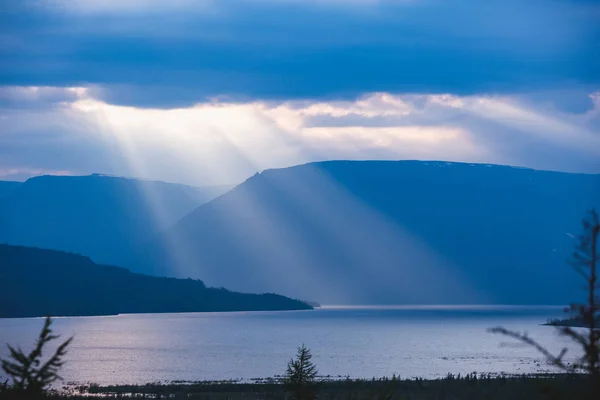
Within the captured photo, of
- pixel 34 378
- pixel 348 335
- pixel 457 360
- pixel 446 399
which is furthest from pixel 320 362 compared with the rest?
pixel 34 378

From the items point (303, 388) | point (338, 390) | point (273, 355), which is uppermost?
point (273, 355)

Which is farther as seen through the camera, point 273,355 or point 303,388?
point 273,355

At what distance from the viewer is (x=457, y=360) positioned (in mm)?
121438

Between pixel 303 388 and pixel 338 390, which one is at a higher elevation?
pixel 338 390

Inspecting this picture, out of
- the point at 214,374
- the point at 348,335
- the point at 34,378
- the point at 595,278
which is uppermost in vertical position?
the point at 348,335

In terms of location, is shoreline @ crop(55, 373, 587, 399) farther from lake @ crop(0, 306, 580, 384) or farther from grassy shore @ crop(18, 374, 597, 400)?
lake @ crop(0, 306, 580, 384)

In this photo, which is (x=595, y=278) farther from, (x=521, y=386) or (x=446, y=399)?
(x=521, y=386)

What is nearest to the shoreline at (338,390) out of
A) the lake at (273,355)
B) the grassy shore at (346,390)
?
the grassy shore at (346,390)

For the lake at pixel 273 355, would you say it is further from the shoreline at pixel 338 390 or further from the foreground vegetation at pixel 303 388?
the foreground vegetation at pixel 303 388

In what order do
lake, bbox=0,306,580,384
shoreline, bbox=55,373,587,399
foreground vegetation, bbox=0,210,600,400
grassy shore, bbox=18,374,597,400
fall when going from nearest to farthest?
foreground vegetation, bbox=0,210,600,400 → grassy shore, bbox=18,374,597,400 → shoreline, bbox=55,373,587,399 → lake, bbox=0,306,580,384

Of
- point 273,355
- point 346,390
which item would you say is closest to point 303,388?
point 346,390

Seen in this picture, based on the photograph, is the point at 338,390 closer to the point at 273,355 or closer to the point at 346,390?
the point at 346,390

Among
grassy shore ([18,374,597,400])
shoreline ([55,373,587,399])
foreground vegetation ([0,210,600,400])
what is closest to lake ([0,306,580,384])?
shoreline ([55,373,587,399])

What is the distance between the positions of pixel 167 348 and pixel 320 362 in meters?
44.4
